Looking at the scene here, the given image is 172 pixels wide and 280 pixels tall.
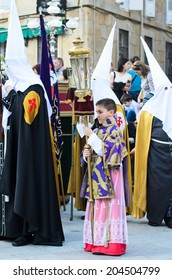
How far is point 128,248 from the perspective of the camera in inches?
269

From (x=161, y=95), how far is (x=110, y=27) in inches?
509

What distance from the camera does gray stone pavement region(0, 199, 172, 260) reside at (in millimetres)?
6336

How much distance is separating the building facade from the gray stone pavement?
478 inches

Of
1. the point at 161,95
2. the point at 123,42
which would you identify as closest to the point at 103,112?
the point at 161,95

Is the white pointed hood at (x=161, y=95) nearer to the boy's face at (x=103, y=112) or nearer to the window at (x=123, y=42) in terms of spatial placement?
the boy's face at (x=103, y=112)

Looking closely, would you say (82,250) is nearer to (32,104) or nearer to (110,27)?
(32,104)

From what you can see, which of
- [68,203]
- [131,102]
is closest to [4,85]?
[68,203]

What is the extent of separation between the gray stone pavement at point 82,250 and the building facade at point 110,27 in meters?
12.1

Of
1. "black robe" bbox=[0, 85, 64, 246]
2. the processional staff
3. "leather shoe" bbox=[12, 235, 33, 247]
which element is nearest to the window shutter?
the processional staff

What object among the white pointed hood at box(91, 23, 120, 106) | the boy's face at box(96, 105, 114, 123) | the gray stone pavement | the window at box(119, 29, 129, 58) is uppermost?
the window at box(119, 29, 129, 58)

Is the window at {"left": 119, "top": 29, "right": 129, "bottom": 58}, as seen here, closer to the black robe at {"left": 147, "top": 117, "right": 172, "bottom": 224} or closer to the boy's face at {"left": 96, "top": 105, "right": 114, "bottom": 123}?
the black robe at {"left": 147, "top": 117, "right": 172, "bottom": 224}

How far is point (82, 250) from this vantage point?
6625 mm

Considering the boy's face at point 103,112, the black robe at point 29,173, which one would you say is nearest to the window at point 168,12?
the black robe at point 29,173

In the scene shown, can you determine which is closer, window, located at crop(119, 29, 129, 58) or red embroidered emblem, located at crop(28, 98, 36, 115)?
red embroidered emblem, located at crop(28, 98, 36, 115)
